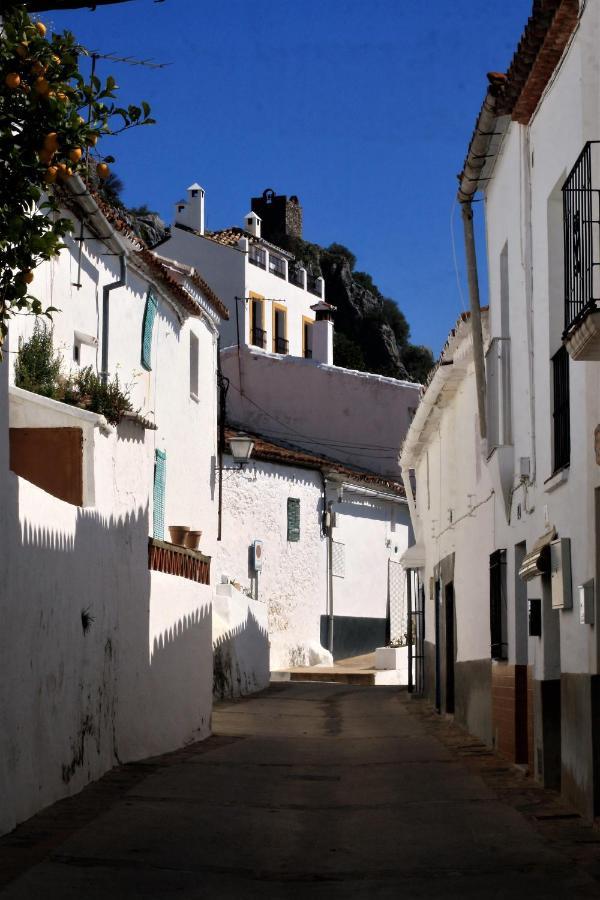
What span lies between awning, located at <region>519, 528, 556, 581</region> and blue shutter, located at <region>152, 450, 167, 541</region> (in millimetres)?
12481

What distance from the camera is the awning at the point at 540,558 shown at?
11.2m

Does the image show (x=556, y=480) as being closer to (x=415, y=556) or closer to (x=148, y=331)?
(x=148, y=331)

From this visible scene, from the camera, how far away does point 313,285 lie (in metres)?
70.4

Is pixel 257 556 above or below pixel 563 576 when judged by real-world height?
above

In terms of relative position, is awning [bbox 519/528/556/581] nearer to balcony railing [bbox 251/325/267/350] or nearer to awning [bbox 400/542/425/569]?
awning [bbox 400/542/425/569]

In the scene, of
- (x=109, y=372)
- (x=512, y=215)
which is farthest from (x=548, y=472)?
(x=109, y=372)

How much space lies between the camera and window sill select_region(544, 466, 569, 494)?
10.8 metres

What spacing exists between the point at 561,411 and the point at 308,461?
23453 millimetres

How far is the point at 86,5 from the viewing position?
671 centimetres

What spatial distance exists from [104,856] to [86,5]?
498 cm

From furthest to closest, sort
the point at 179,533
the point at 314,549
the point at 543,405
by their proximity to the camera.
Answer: the point at 314,549 → the point at 179,533 → the point at 543,405

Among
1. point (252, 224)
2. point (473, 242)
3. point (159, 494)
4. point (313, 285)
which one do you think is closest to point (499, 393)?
point (473, 242)

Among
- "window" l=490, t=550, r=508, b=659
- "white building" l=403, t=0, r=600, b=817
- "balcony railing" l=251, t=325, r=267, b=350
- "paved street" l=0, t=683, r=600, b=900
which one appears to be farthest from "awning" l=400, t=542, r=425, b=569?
"balcony railing" l=251, t=325, r=267, b=350

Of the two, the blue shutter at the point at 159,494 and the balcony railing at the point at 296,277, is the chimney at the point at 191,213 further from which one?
the blue shutter at the point at 159,494
